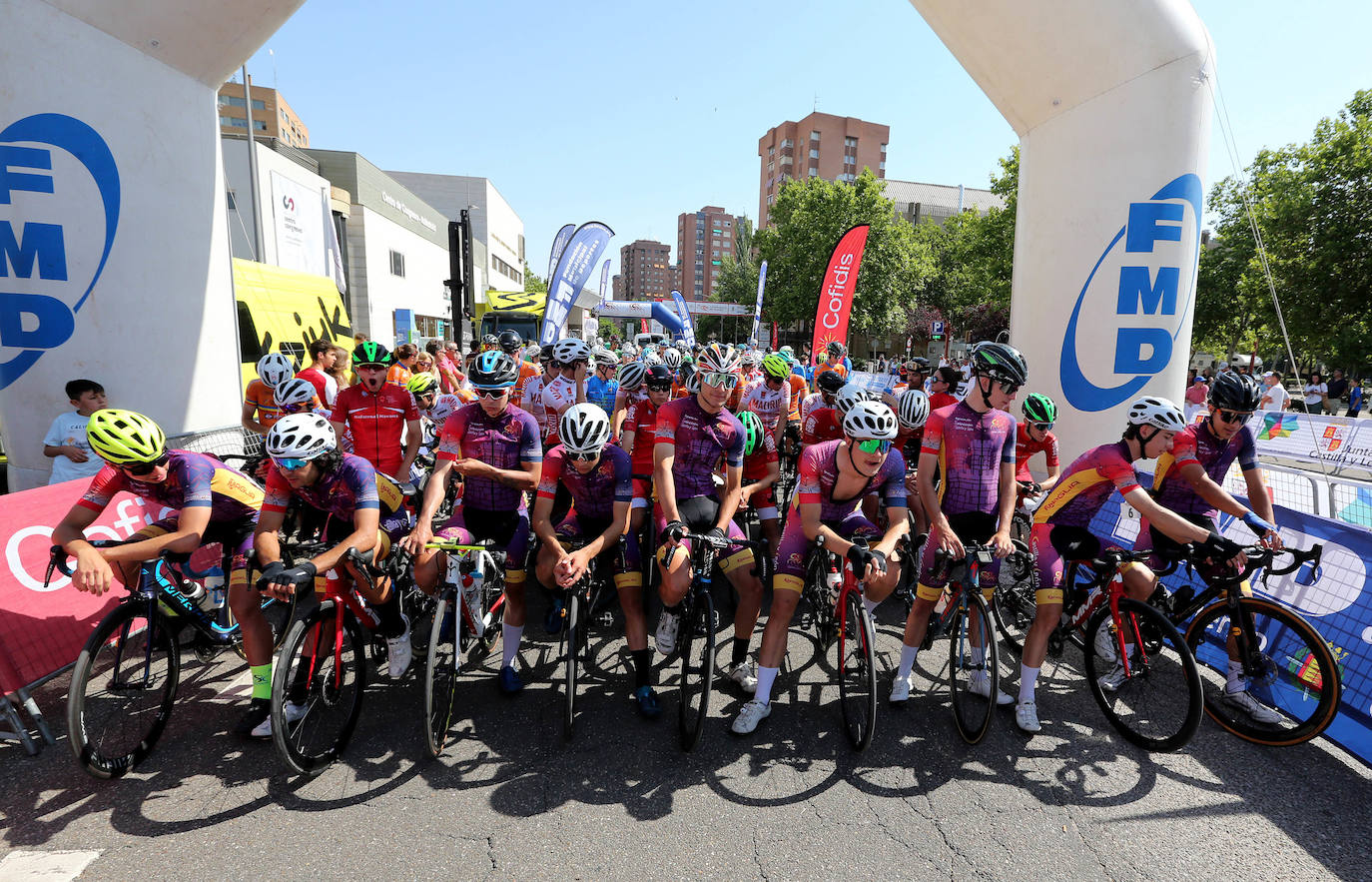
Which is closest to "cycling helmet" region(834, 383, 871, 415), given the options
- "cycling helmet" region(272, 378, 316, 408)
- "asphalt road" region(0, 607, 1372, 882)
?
"asphalt road" region(0, 607, 1372, 882)

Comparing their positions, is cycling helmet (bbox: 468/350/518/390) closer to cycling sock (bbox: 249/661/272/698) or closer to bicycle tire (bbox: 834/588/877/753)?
cycling sock (bbox: 249/661/272/698)

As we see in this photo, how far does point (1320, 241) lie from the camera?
19.7 m

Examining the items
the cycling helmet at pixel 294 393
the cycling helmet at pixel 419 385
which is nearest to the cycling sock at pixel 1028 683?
the cycling helmet at pixel 294 393

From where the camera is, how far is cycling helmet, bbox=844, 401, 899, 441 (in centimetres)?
367

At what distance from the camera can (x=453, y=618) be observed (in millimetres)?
3678

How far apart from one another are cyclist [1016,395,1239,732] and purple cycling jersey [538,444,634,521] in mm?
2649

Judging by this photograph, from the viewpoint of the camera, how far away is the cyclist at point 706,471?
4059mm

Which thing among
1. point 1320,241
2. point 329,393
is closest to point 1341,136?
point 1320,241

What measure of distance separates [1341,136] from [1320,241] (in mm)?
3383

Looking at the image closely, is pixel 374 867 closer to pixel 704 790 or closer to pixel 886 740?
pixel 704 790

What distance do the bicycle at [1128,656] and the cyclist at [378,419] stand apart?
17.0 ft

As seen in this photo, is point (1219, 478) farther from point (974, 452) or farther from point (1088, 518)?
point (974, 452)

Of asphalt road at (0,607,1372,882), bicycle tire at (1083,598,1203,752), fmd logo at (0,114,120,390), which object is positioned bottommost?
asphalt road at (0,607,1372,882)

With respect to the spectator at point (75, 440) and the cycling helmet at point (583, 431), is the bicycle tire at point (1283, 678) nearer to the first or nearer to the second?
the cycling helmet at point (583, 431)
